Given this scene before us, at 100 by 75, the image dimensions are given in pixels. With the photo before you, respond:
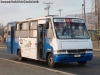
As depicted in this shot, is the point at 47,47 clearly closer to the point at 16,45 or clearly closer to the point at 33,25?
the point at 33,25

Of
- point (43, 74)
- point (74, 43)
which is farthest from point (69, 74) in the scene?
point (74, 43)

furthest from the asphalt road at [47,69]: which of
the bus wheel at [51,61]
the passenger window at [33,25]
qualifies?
the passenger window at [33,25]

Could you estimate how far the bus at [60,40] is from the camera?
15.1m

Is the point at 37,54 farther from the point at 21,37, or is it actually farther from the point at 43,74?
the point at 43,74

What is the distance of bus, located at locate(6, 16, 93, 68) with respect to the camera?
15.1 m

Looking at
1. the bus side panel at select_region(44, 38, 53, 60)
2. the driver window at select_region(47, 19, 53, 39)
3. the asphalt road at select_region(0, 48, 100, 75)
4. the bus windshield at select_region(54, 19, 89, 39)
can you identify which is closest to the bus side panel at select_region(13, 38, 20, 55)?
the asphalt road at select_region(0, 48, 100, 75)

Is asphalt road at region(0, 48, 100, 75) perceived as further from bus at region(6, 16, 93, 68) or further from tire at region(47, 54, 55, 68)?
bus at region(6, 16, 93, 68)

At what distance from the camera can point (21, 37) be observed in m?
19.9

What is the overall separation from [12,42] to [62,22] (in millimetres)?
6901

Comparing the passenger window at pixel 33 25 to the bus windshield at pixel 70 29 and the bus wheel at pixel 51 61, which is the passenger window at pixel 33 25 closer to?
the bus windshield at pixel 70 29

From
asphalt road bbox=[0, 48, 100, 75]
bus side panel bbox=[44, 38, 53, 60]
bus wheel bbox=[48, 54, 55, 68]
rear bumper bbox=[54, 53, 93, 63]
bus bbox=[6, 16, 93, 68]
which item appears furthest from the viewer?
bus side panel bbox=[44, 38, 53, 60]

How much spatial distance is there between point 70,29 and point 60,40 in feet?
3.13

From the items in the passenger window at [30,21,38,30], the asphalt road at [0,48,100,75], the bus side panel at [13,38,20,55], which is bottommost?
the asphalt road at [0,48,100,75]

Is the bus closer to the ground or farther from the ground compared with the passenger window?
closer to the ground
